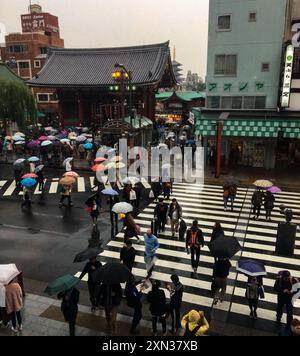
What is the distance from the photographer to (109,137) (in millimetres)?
32250

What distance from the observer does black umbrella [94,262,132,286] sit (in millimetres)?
7492

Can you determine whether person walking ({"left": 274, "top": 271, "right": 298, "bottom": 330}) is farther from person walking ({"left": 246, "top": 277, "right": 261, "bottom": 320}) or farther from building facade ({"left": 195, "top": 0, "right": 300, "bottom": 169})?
building facade ({"left": 195, "top": 0, "right": 300, "bottom": 169})

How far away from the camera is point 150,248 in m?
10.5

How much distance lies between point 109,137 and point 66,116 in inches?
483

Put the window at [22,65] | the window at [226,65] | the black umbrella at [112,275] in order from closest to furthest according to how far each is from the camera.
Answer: the black umbrella at [112,275] → the window at [226,65] → the window at [22,65]

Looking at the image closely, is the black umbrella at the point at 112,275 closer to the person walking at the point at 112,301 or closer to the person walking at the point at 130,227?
the person walking at the point at 112,301

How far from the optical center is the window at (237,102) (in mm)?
26062

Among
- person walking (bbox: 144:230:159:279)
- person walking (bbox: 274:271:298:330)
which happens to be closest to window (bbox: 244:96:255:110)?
person walking (bbox: 144:230:159:279)

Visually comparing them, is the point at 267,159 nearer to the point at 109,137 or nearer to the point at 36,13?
the point at 109,137

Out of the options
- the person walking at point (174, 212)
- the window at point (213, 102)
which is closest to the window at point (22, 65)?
the window at point (213, 102)

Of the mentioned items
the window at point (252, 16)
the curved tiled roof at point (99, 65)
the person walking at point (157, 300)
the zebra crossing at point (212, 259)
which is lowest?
the zebra crossing at point (212, 259)

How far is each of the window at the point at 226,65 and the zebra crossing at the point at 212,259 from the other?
422 inches
